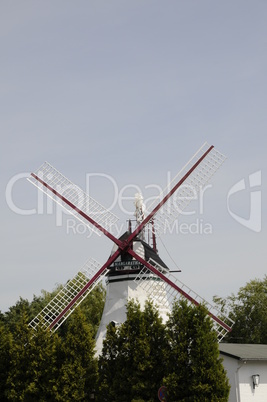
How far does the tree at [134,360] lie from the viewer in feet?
79.6

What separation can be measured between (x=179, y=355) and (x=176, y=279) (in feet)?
21.7

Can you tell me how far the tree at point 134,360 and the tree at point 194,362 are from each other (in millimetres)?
731

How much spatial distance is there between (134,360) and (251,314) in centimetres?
3278

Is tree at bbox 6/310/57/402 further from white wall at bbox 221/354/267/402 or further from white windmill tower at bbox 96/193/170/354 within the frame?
white wall at bbox 221/354/267/402

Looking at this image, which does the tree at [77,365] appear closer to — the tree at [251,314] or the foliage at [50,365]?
the foliage at [50,365]

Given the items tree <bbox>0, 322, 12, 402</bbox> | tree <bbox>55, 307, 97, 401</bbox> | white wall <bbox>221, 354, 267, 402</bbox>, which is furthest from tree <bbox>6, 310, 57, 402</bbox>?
white wall <bbox>221, 354, 267, 402</bbox>

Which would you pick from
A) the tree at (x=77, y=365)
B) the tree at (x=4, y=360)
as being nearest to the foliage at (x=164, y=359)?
the tree at (x=77, y=365)

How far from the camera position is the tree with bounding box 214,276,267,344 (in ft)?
176

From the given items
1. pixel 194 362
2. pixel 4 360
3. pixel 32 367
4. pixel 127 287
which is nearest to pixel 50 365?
pixel 32 367

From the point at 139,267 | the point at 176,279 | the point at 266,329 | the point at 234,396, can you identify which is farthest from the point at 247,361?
the point at 266,329

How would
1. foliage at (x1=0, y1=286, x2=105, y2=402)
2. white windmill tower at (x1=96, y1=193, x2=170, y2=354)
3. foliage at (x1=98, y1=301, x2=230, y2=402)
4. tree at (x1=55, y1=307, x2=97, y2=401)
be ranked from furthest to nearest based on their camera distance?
white windmill tower at (x1=96, y1=193, x2=170, y2=354) → foliage at (x1=0, y1=286, x2=105, y2=402) → tree at (x1=55, y1=307, x2=97, y2=401) → foliage at (x1=98, y1=301, x2=230, y2=402)

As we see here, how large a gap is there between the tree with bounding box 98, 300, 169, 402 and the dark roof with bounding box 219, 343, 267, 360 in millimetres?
6170

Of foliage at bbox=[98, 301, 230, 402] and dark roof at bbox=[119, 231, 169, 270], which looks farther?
dark roof at bbox=[119, 231, 169, 270]

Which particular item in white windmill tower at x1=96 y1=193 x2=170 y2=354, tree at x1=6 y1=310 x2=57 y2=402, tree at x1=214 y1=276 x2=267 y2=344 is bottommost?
tree at x1=6 y1=310 x2=57 y2=402
